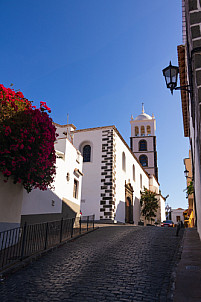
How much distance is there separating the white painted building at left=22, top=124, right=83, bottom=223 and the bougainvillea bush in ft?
6.84

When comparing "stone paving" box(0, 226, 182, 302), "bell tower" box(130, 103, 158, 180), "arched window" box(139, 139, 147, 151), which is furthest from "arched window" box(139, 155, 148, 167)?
"stone paving" box(0, 226, 182, 302)

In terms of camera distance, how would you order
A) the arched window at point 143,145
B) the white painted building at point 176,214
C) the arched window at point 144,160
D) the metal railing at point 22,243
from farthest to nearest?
1. the white painted building at point 176,214
2. the arched window at point 143,145
3. the arched window at point 144,160
4. the metal railing at point 22,243

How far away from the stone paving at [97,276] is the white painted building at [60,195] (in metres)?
2.79

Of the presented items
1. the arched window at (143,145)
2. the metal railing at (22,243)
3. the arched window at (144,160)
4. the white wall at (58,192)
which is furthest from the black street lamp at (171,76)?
the arched window at (143,145)

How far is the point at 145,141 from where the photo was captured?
1670 inches

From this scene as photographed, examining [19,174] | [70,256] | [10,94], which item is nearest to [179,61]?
[10,94]

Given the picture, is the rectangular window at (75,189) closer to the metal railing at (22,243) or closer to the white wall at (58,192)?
the white wall at (58,192)

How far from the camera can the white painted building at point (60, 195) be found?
10984 millimetres

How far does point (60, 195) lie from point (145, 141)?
1204 inches

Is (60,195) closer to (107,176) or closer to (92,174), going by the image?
(107,176)

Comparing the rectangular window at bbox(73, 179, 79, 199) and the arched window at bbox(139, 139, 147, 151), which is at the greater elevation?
the arched window at bbox(139, 139, 147, 151)

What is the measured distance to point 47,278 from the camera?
5.69 metres

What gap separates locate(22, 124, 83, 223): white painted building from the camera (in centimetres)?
1098

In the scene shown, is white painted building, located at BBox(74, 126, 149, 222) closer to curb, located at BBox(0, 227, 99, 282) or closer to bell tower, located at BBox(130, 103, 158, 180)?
curb, located at BBox(0, 227, 99, 282)
